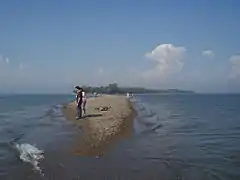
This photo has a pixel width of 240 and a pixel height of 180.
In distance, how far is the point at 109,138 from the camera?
1941 centimetres

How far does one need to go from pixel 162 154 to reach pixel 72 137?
616cm

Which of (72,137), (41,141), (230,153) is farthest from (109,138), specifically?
(230,153)

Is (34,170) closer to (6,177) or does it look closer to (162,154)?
(6,177)

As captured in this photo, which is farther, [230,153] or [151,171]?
[230,153]

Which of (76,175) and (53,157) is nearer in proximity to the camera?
(76,175)

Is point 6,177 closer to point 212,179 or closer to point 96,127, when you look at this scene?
point 212,179

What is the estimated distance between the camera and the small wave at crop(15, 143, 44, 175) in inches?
564

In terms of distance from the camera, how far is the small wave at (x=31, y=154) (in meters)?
14.3

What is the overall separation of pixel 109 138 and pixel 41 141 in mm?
3964

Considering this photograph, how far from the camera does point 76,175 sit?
1226 centimetres

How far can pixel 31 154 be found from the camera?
53.6 ft

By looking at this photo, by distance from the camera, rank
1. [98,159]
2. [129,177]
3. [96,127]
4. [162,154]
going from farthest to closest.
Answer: [96,127], [162,154], [98,159], [129,177]

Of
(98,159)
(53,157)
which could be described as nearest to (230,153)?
(98,159)

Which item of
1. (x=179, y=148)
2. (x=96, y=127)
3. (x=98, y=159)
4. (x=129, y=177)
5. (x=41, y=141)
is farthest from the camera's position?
(x=96, y=127)
